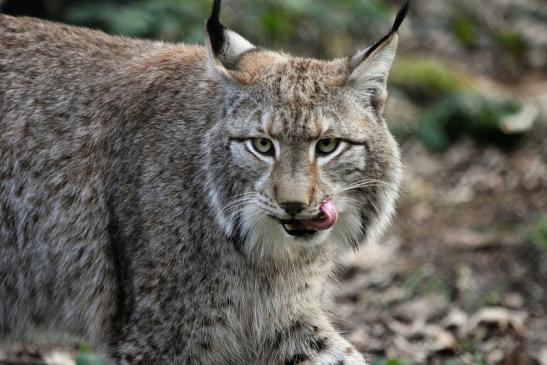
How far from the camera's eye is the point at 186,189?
192 inches

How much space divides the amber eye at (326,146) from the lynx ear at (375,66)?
1.24 feet

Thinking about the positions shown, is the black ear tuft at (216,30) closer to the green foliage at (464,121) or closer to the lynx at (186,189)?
the lynx at (186,189)

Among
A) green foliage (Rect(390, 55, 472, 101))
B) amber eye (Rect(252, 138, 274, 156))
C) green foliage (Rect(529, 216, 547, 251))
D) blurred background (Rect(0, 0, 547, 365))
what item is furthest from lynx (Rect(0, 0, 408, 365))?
A: green foliage (Rect(390, 55, 472, 101))

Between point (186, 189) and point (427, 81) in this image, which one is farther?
point (427, 81)

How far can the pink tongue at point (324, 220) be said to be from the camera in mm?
4352

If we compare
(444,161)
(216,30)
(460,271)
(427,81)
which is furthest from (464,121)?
(216,30)

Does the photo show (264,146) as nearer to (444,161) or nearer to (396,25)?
(396,25)

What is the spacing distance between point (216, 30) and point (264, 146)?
755mm

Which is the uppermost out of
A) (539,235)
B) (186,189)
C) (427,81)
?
(186,189)

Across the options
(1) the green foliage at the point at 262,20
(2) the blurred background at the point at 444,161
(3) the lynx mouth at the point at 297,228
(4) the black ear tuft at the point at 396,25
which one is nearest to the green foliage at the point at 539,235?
(2) the blurred background at the point at 444,161

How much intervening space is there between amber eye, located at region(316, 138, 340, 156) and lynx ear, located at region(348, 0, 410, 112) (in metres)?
0.38

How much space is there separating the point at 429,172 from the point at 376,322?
2.71 metres

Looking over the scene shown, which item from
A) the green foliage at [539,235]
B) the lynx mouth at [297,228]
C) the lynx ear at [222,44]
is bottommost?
the green foliage at [539,235]

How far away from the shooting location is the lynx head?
434cm
